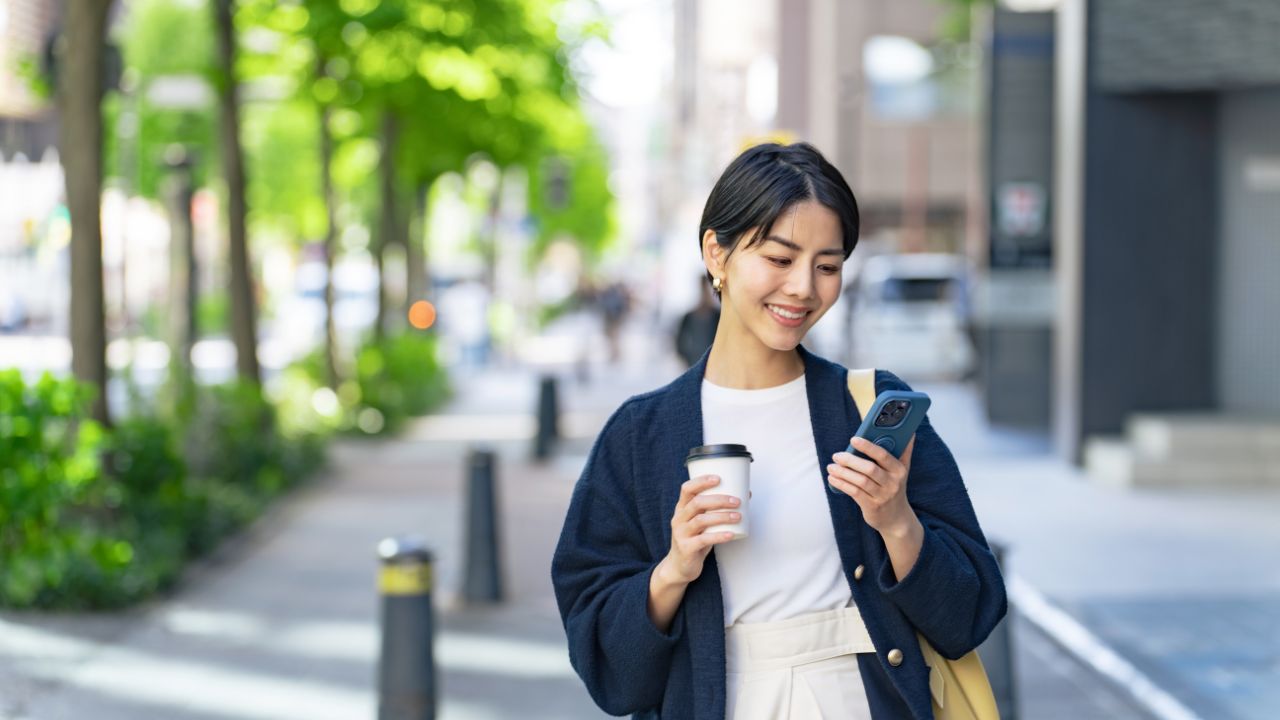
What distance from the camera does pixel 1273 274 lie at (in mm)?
15883

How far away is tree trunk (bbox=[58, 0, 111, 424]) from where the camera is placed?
10.4 metres

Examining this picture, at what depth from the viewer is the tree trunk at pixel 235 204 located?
1547cm

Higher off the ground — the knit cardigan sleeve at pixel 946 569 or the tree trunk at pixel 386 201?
the tree trunk at pixel 386 201

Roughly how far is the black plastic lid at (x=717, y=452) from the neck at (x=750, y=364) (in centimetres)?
28

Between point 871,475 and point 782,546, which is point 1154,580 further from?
point 871,475

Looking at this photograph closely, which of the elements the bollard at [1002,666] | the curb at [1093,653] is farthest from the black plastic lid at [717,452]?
the curb at [1093,653]

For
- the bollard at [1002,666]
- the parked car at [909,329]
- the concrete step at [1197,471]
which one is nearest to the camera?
the bollard at [1002,666]

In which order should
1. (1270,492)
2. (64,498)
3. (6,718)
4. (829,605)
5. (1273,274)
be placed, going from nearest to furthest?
1. (829,605)
2. (6,718)
3. (64,498)
4. (1270,492)
5. (1273,274)

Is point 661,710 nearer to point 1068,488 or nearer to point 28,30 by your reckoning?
point 1068,488

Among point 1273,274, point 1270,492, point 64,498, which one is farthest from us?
point 1273,274

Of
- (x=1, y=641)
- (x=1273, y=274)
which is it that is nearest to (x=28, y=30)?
(x=1273, y=274)

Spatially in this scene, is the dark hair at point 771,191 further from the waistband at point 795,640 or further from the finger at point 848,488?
the waistband at point 795,640

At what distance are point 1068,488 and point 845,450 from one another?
12416mm

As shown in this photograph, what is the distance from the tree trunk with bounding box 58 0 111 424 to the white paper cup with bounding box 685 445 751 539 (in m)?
8.56
